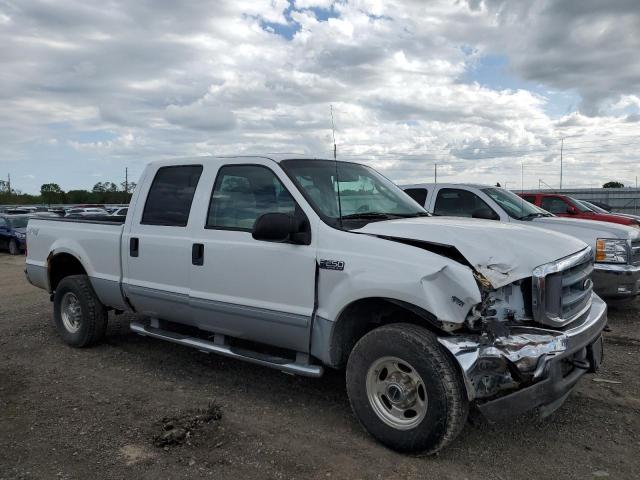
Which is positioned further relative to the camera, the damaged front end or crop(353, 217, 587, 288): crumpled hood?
crop(353, 217, 587, 288): crumpled hood

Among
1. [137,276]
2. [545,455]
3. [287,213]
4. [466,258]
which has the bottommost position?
[545,455]

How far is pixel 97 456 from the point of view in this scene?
12.3 feet

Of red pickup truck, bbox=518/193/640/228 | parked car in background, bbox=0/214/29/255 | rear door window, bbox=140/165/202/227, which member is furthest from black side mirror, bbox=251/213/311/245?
parked car in background, bbox=0/214/29/255

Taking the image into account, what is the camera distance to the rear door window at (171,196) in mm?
5121

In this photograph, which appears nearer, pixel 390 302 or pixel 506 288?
pixel 506 288

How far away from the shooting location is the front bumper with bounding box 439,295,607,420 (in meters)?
3.35

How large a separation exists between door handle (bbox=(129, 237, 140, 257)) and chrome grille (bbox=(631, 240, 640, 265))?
611cm

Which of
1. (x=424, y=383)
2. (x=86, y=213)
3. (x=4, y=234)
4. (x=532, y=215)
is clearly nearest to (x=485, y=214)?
(x=532, y=215)

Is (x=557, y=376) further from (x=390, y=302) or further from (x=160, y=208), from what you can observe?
(x=160, y=208)

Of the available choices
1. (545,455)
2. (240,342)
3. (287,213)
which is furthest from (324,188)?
(545,455)

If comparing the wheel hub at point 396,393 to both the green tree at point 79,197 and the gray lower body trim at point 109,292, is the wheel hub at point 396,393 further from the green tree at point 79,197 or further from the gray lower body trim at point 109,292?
the green tree at point 79,197

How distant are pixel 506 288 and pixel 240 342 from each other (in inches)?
119

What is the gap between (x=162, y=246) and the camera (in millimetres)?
5160

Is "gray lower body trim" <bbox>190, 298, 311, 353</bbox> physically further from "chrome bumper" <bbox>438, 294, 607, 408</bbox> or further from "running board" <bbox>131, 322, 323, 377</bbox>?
"chrome bumper" <bbox>438, 294, 607, 408</bbox>
